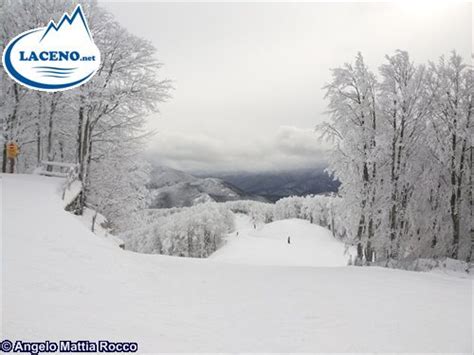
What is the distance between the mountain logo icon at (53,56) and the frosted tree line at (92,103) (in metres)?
1.61

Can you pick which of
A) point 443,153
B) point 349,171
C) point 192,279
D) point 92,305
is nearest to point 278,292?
point 192,279

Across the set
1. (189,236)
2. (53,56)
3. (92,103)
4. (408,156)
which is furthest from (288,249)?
(53,56)

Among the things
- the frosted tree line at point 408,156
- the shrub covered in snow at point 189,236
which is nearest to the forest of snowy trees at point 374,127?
the frosted tree line at point 408,156

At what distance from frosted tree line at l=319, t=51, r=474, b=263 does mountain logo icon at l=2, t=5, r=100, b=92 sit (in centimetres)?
1258

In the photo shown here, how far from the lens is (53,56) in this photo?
12.6 meters

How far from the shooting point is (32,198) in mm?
11469

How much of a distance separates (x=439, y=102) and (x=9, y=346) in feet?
57.7

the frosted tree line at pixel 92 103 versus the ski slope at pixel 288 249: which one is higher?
the frosted tree line at pixel 92 103

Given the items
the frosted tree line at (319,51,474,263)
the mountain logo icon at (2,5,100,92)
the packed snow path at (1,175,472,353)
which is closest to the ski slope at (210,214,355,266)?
the frosted tree line at (319,51,474,263)

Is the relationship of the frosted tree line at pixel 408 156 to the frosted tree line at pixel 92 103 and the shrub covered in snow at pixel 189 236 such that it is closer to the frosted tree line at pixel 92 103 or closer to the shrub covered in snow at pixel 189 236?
the frosted tree line at pixel 92 103

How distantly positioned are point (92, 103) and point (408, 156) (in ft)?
55.8

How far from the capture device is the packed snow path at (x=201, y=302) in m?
4.88

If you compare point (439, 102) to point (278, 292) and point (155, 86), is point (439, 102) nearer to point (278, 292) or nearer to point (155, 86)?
point (278, 292)

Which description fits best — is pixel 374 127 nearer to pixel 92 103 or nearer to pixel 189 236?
pixel 92 103
